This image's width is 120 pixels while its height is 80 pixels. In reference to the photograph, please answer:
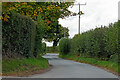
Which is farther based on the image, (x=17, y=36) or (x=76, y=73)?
(x=17, y=36)

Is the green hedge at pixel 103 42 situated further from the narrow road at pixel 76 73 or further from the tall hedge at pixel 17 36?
the tall hedge at pixel 17 36

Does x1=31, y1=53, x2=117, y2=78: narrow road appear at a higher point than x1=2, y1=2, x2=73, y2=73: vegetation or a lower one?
lower

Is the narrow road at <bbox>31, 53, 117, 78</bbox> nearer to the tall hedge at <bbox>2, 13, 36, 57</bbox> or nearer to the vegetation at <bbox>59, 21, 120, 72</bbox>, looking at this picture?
the vegetation at <bbox>59, 21, 120, 72</bbox>

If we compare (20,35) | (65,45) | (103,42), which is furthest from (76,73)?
(65,45)

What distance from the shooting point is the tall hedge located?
12.6 m

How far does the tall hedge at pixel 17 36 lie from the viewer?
1260 cm

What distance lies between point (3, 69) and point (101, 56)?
1183cm

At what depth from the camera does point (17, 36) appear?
13.9 metres

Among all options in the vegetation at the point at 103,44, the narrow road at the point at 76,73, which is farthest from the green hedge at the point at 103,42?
the narrow road at the point at 76,73

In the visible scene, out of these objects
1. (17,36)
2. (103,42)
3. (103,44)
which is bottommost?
(103,44)

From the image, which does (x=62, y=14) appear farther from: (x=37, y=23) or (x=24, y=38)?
(x=24, y=38)

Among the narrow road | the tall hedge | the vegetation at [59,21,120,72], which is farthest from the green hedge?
the tall hedge

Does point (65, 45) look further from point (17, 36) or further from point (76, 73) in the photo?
point (76, 73)

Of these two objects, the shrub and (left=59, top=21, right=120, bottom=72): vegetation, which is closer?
(left=59, top=21, right=120, bottom=72): vegetation
